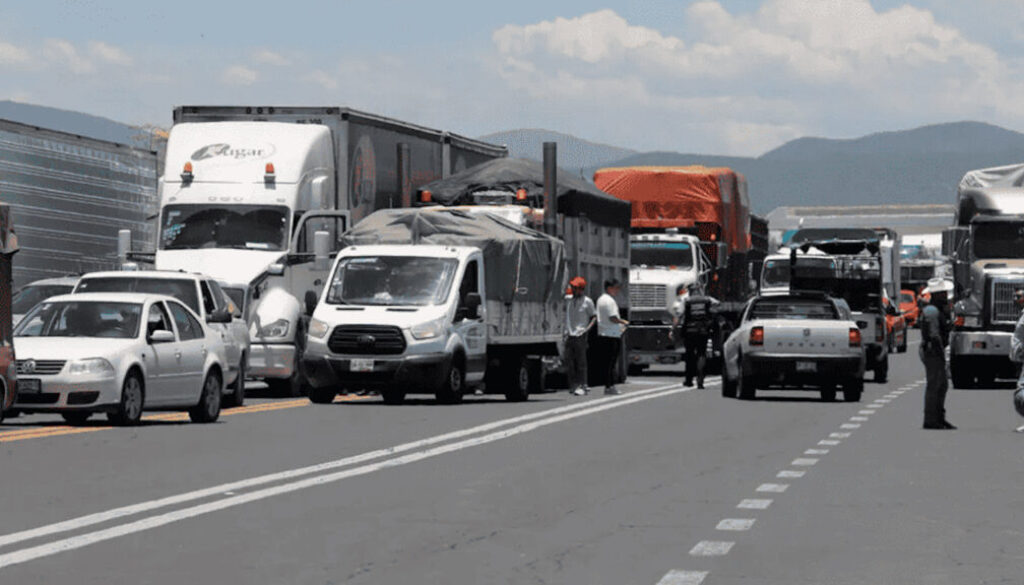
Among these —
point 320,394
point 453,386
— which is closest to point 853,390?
point 453,386

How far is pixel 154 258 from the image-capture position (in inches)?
1287

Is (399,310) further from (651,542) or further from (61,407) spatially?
(651,542)

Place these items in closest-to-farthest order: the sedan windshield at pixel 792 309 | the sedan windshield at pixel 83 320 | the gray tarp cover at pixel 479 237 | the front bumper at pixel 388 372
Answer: the sedan windshield at pixel 83 320 → the front bumper at pixel 388 372 → the gray tarp cover at pixel 479 237 → the sedan windshield at pixel 792 309

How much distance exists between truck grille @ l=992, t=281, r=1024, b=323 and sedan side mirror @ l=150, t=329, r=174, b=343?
1878 cm

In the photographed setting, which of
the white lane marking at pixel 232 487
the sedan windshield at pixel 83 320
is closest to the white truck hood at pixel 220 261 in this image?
the white lane marking at pixel 232 487

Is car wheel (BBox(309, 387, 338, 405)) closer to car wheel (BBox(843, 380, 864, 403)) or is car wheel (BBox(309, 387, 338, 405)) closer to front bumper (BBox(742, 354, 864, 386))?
front bumper (BBox(742, 354, 864, 386))

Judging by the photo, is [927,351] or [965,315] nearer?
[927,351]

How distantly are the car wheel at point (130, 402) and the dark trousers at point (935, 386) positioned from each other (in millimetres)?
8576

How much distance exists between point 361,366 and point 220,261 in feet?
15.5

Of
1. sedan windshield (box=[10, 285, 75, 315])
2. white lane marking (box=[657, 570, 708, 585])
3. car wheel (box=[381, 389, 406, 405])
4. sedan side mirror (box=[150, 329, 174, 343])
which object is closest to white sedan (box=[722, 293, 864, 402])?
car wheel (box=[381, 389, 406, 405])

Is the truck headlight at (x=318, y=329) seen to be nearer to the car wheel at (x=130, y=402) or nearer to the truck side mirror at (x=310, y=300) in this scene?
the truck side mirror at (x=310, y=300)

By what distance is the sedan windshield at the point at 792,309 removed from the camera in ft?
106

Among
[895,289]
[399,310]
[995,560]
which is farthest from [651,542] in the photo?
[895,289]

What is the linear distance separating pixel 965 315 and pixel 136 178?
14421mm
